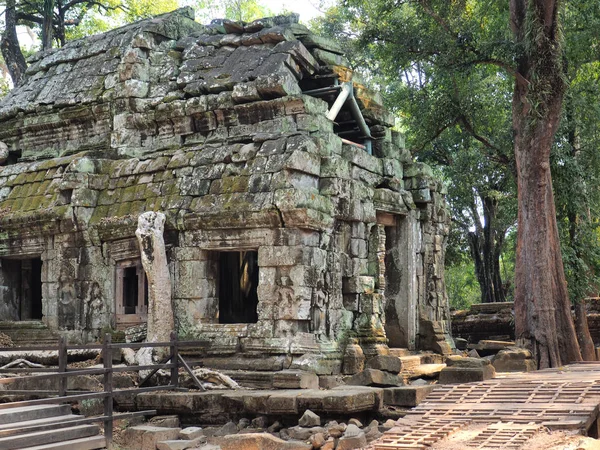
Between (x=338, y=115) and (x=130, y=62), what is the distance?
3.94 meters

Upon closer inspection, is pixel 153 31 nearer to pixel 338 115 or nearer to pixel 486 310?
pixel 338 115

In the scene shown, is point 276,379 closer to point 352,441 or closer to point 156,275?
point 352,441

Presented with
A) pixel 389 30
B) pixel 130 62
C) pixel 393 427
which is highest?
pixel 389 30

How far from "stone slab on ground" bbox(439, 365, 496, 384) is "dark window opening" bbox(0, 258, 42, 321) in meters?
8.49

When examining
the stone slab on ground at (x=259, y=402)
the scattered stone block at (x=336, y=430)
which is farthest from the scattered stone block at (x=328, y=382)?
the scattered stone block at (x=336, y=430)

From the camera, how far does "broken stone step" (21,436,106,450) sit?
934 cm

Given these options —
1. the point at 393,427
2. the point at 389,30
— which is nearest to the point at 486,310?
the point at 389,30

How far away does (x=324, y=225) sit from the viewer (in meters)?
13.5

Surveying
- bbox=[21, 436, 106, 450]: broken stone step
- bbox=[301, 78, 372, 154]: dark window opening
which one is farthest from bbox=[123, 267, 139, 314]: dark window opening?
bbox=[21, 436, 106, 450]: broken stone step

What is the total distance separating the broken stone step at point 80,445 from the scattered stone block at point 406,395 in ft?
12.2

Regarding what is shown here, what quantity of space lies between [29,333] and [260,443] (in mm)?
7048

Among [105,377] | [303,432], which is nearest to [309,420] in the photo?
[303,432]

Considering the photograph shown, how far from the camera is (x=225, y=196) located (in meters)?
13.7

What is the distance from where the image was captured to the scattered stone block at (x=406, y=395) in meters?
11.4
